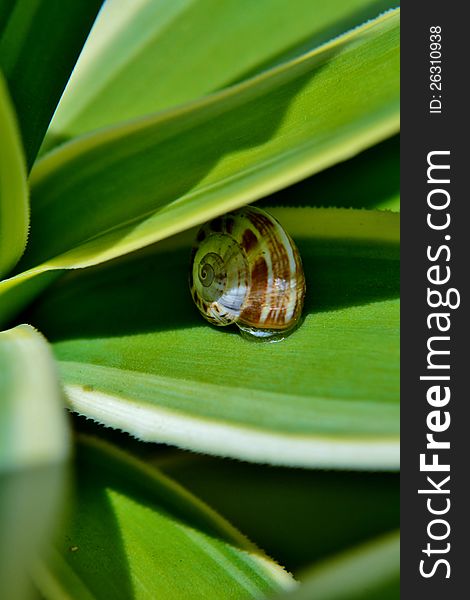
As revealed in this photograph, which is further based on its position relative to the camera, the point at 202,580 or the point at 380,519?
the point at 380,519

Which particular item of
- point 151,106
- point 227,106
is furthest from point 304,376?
point 151,106

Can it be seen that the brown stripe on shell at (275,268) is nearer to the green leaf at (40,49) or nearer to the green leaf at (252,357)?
the green leaf at (252,357)

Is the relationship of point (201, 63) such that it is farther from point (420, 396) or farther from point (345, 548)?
point (345, 548)

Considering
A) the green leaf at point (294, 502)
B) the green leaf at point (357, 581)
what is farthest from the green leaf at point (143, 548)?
the green leaf at point (357, 581)

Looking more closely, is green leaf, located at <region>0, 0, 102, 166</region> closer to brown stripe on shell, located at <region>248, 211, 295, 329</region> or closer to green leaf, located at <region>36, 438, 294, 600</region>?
brown stripe on shell, located at <region>248, 211, 295, 329</region>

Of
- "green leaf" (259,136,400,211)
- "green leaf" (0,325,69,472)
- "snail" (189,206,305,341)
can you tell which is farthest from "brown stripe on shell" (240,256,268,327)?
"green leaf" (0,325,69,472)
